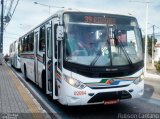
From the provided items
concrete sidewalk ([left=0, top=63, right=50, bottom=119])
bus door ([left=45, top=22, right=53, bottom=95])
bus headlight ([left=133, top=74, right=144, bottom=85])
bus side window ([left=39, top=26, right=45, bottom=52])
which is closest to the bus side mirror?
bus door ([left=45, top=22, right=53, bottom=95])

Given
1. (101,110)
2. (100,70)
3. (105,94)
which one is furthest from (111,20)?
(101,110)

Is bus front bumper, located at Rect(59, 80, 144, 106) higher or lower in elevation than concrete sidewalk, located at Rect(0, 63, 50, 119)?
higher

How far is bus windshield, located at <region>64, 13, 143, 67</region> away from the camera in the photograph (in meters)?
8.56

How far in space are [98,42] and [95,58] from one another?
48 cm

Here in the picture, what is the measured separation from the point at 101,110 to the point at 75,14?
3.02 m

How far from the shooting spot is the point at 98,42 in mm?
8711

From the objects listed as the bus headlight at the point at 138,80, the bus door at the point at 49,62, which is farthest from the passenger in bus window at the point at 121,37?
the bus door at the point at 49,62

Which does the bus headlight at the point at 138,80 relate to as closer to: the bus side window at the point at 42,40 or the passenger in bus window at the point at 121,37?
the passenger in bus window at the point at 121,37

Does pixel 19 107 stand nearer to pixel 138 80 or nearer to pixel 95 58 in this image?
pixel 95 58

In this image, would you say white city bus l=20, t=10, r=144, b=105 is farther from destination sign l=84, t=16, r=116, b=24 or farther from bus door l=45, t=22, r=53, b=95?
bus door l=45, t=22, r=53, b=95

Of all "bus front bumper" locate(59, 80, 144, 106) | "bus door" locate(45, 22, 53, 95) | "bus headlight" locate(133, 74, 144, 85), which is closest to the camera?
"bus front bumper" locate(59, 80, 144, 106)

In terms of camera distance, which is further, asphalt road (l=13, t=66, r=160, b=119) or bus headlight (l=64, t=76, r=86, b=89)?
asphalt road (l=13, t=66, r=160, b=119)

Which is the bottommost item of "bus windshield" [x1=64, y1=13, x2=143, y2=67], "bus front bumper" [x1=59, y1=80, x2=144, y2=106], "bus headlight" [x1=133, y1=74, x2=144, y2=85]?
"bus front bumper" [x1=59, y1=80, x2=144, y2=106]

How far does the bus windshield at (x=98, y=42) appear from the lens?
28.1ft
